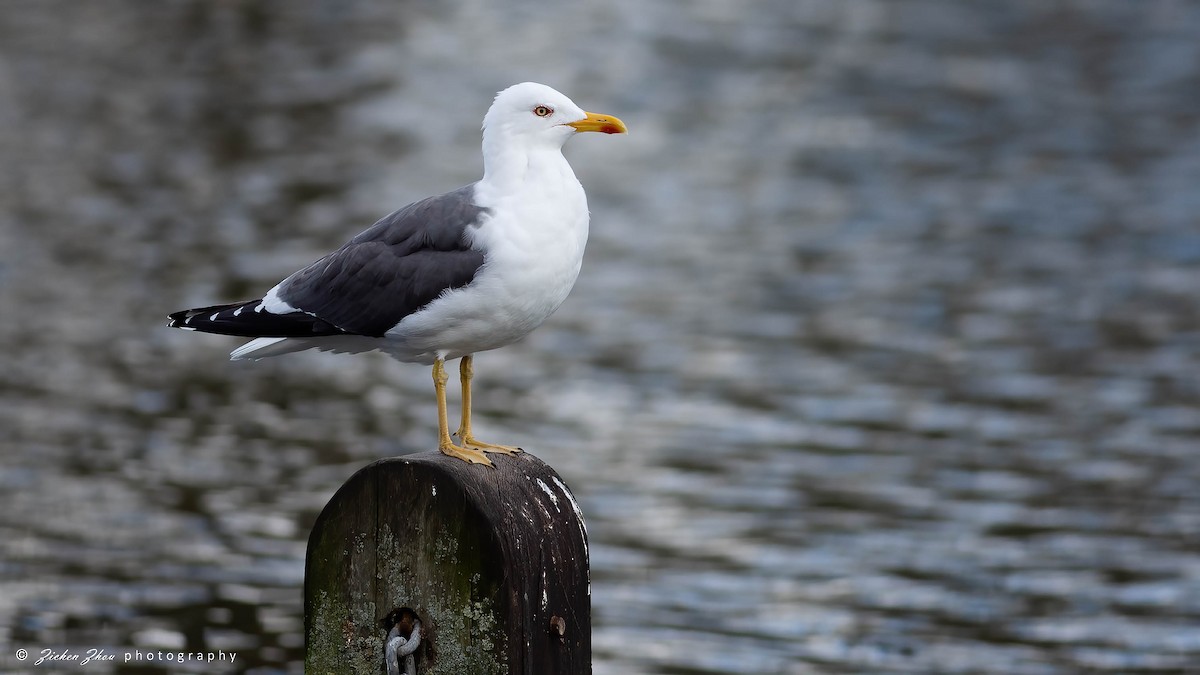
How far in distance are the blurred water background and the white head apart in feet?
12.7

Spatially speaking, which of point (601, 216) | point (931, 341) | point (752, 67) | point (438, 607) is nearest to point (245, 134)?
point (601, 216)

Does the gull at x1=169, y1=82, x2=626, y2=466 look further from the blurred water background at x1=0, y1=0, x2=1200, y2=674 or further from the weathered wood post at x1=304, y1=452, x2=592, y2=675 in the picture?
the blurred water background at x1=0, y1=0, x2=1200, y2=674

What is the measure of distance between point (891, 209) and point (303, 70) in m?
10.1

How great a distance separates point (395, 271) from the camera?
15.7 feet

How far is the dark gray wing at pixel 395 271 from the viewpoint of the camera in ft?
15.4

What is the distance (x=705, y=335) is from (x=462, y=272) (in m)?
9.34

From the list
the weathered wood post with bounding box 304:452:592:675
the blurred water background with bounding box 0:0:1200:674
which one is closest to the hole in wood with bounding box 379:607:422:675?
the weathered wood post with bounding box 304:452:592:675

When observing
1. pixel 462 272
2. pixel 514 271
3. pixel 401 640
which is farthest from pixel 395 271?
pixel 401 640

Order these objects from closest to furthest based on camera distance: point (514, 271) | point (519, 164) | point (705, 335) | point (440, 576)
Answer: point (440, 576) < point (514, 271) < point (519, 164) < point (705, 335)

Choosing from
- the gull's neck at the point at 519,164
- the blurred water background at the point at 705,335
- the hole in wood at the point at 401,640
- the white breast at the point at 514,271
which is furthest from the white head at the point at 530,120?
the blurred water background at the point at 705,335

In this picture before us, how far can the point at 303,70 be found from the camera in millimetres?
23984

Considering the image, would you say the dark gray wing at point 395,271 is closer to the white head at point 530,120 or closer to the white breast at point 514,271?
the white breast at point 514,271

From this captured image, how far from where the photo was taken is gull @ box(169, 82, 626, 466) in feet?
15.1

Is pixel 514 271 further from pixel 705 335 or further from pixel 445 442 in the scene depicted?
pixel 705 335
